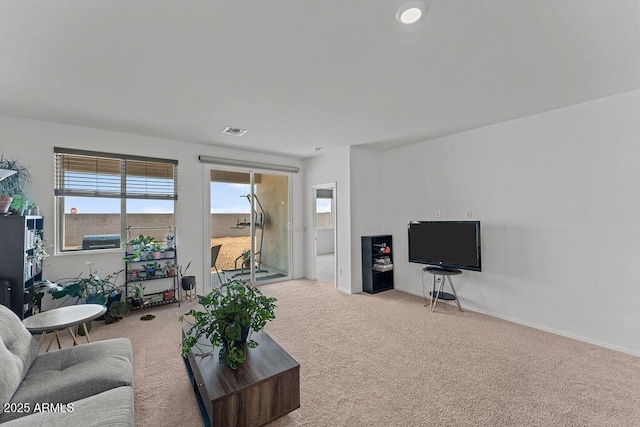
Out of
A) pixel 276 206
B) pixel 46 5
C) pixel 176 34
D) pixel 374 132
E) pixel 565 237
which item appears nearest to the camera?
pixel 46 5

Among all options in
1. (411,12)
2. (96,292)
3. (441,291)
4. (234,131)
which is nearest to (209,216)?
(234,131)

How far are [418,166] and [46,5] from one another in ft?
14.6

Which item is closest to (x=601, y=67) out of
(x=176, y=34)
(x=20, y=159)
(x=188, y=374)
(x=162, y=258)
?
(x=176, y=34)

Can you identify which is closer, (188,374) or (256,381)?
(256,381)

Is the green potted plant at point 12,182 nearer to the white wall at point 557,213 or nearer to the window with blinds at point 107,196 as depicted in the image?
the window with blinds at point 107,196

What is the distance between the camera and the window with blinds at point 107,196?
143 inches

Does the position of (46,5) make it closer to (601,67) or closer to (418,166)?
(601,67)

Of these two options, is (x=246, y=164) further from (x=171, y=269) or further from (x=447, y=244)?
(x=447, y=244)

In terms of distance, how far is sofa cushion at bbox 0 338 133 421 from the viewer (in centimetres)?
147

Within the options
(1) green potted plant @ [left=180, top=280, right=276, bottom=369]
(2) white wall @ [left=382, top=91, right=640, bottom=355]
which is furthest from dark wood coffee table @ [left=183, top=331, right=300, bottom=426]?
(2) white wall @ [left=382, top=91, right=640, bottom=355]

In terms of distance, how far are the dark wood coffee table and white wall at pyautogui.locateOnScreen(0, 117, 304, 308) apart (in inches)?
114

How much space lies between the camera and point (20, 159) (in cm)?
332

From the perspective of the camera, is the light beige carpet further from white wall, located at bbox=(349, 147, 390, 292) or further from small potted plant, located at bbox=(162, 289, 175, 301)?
white wall, located at bbox=(349, 147, 390, 292)

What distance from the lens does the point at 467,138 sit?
3.91 metres
